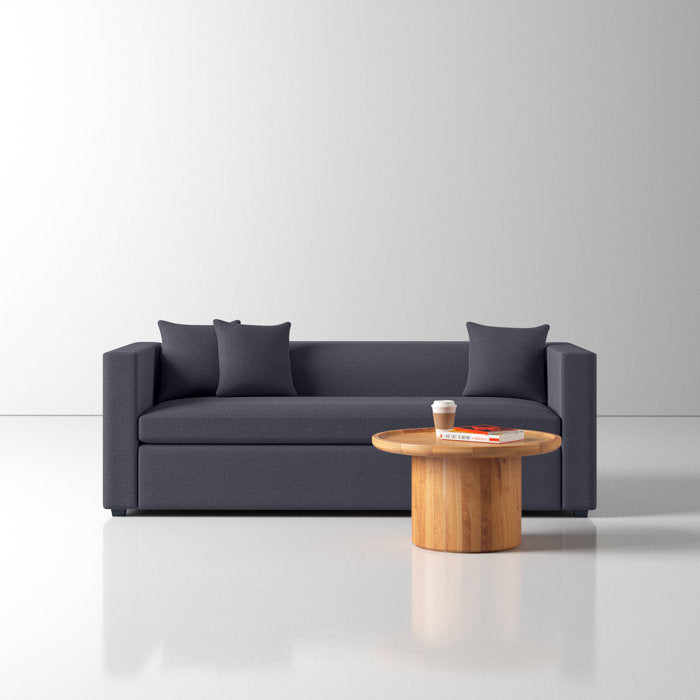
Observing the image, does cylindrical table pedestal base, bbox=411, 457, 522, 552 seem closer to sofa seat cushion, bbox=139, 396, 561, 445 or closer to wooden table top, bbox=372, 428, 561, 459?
wooden table top, bbox=372, 428, 561, 459

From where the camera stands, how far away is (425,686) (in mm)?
2381

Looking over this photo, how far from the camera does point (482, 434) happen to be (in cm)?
365

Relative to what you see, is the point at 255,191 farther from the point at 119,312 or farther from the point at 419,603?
the point at 419,603

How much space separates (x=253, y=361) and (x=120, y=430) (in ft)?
2.68

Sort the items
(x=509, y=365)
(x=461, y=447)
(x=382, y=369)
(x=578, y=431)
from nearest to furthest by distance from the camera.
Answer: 1. (x=461, y=447)
2. (x=578, y=431)
3. (x=509, y=365)
4. (x=382, y=369)

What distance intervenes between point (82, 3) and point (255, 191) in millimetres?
1896

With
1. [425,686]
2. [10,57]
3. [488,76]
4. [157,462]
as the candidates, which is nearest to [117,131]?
[10,57]

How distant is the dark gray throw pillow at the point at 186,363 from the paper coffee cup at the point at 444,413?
151 centimetres

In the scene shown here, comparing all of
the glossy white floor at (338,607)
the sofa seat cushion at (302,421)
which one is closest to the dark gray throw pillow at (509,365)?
the sofa seat cushion at (302,421)

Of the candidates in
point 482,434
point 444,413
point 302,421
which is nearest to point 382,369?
point 302,421

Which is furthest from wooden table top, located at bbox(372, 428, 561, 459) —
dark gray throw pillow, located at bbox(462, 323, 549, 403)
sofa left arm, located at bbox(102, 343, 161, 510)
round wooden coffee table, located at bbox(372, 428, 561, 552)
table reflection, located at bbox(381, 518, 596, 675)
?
sofa left arm, located at bbox(102, 343, 161, 510)

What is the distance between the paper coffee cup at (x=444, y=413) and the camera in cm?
380

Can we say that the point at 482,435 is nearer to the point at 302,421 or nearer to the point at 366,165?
the point at 302,421

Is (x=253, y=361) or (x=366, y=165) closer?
(x=253, y=361)
